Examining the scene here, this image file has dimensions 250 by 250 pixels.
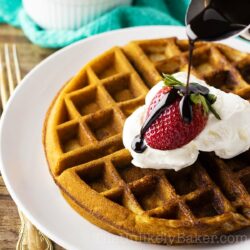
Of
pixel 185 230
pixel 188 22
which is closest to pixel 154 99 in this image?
pixel 188 22

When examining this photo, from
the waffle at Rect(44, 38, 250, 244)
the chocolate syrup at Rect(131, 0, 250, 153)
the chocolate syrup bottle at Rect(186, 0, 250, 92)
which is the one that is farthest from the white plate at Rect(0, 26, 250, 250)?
the chocolate syrup bottle at Rect(186, 0, 250, 92)

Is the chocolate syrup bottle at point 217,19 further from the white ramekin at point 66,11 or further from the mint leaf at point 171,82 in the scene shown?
the white ramekin at point 66,11

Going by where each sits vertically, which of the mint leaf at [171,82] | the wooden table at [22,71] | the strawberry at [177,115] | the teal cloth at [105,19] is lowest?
the wooden table at [22,71]

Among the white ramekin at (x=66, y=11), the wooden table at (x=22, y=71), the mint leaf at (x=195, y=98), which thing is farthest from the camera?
the white ramekin at (x=66, y=11)

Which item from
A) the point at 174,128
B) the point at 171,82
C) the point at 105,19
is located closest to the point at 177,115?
the point at 174,128

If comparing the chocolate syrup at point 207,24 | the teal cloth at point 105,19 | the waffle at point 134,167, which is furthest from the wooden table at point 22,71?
the chocolate syrup at point 207,24
